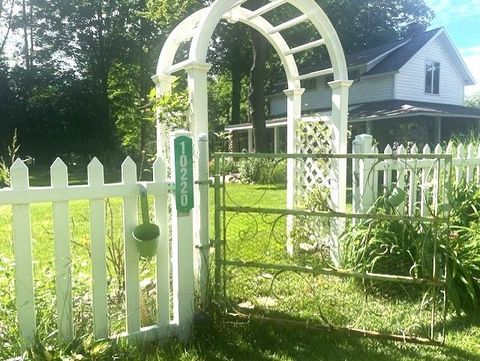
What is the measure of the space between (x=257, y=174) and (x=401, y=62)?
9509 millimetres

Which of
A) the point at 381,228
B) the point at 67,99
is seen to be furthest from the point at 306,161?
the point at 67,99

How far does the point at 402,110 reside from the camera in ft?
58.2

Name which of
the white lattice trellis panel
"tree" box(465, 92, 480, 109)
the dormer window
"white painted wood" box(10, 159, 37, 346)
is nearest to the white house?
the dormer window

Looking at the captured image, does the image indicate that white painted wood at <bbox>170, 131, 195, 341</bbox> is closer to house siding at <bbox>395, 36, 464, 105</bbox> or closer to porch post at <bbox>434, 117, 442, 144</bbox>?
porch post at <bbox>434, 117, 442, 144</bbox>

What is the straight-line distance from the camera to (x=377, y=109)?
62.3 feet

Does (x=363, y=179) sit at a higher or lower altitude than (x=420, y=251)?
higher

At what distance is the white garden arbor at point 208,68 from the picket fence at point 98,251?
13.5 inches

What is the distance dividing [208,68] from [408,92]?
19061 mm

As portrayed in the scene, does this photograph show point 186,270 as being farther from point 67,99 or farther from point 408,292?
point 67,99

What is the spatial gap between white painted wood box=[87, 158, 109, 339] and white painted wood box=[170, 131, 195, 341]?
0.51 metres

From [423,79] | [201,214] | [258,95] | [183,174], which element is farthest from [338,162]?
[423,79]

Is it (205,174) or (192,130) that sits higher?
(192,130)

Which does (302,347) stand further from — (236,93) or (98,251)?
(236,93)

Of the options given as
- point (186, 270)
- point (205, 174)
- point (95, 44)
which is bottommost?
point (186, 270)
